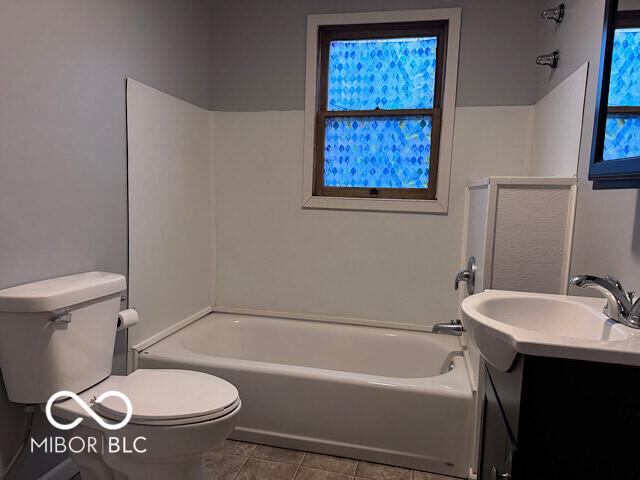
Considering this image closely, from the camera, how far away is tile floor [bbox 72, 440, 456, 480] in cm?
181

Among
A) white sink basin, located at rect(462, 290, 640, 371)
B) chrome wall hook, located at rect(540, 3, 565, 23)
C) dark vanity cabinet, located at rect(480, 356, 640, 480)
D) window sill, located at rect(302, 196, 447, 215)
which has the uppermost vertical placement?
chrome wall hook, located at rect(540, 3, 565, 23)

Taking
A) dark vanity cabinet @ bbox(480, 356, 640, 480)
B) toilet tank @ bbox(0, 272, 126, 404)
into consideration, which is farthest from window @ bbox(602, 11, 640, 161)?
toilet tank @ bbox(0, 272, 126, 404)

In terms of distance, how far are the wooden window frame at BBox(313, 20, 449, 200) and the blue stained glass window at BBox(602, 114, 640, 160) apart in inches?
47.6

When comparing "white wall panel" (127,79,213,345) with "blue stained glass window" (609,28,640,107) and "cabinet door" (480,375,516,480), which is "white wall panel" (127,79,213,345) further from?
"blue stained glass window" (609,28,640,107)

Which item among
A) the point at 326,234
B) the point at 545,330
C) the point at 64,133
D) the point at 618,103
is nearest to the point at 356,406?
the point at 545,330

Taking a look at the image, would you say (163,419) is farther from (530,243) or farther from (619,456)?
(530,243)

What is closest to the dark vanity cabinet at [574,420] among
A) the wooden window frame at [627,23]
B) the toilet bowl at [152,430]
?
the wooden window frame at [627,23]

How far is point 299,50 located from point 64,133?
1456mm

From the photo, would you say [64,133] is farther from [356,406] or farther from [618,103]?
[618,103]

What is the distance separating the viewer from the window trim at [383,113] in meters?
2.39

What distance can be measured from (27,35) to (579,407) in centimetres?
191

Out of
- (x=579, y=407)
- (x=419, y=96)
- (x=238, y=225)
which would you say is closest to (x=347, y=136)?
(x=419, y=96)

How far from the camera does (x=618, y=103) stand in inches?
49.4

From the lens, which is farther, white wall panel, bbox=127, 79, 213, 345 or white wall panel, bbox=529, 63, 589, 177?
→ white wall panel, bbox=127, 79, 213, 345
